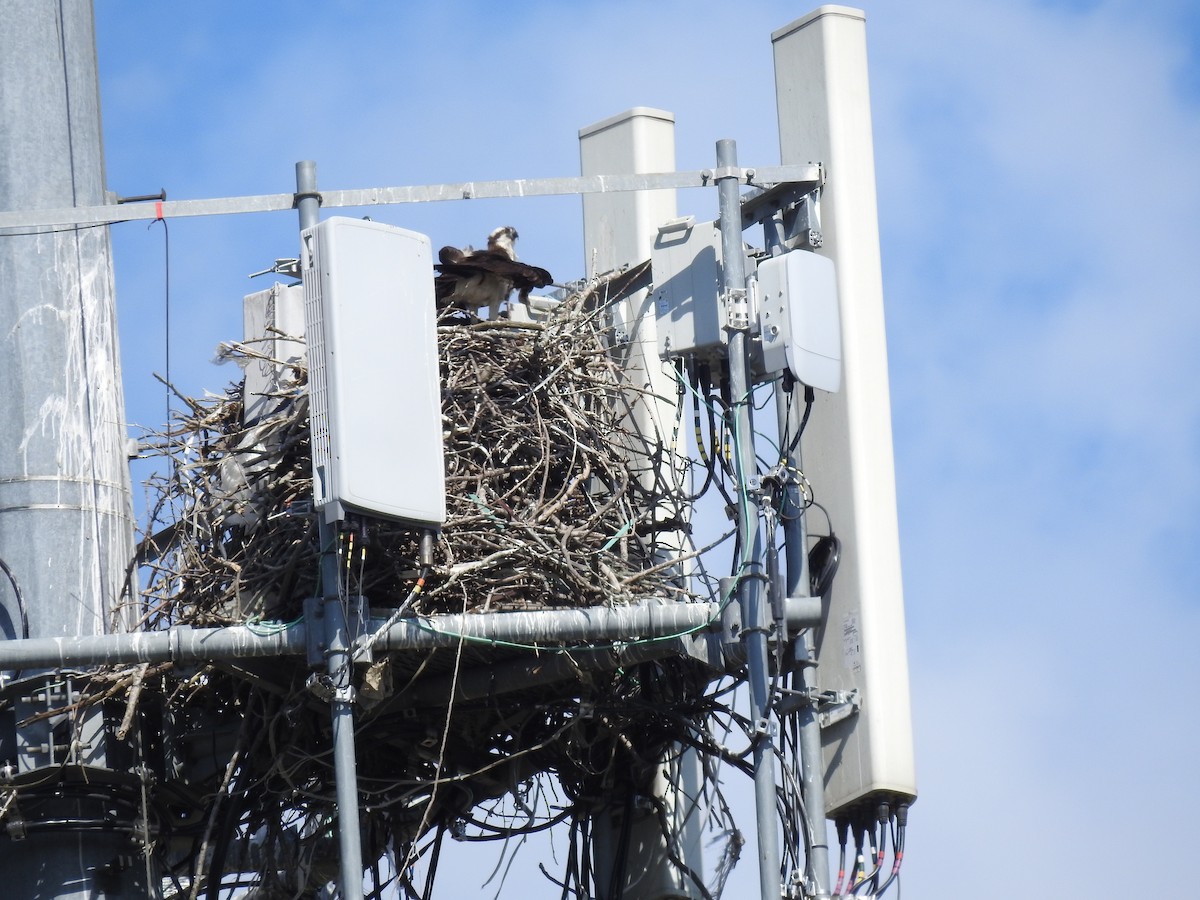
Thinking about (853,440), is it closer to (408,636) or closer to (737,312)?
(737,312)

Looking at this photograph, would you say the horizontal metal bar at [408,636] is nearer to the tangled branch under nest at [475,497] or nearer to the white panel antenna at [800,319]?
the tangled branch under nest at [475,497]

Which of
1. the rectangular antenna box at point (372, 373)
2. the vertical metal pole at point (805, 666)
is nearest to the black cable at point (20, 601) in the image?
the rectangular antenna box at point (372, 373)

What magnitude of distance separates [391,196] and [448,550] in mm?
1499

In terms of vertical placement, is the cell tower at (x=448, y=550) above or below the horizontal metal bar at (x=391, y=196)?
below

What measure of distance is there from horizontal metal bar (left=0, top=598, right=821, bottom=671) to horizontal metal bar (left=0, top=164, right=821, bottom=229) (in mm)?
1733

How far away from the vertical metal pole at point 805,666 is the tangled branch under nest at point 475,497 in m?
0.67

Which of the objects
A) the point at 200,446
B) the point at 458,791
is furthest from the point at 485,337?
the point at 458,791

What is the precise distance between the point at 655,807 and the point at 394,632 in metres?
2.43

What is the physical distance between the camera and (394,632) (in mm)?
10945

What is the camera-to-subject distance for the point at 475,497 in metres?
11.7

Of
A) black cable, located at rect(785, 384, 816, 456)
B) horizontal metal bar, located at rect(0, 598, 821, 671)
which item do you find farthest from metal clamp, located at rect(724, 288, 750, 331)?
horizontal metal bar, located at rect(0, 598, 821, 671)

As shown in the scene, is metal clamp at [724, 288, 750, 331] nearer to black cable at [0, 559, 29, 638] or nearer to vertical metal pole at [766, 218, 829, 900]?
vertical metal pole at [766, 218, 829, 900]

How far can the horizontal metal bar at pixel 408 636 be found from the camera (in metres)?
10.8

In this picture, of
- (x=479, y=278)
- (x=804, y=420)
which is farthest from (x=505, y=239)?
(x=804, y=420)
